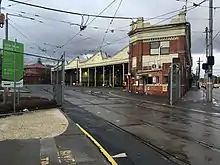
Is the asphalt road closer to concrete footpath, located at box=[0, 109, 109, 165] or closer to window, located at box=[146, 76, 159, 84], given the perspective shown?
concrete footpath, located at box=[0, 109, 109, 165]

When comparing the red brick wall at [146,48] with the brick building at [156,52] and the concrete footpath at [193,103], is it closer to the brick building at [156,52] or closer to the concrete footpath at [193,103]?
the brick building at [156,52]

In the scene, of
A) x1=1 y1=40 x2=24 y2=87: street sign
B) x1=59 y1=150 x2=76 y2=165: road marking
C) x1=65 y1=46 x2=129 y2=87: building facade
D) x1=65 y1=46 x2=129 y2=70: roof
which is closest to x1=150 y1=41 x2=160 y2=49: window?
x1=65 y1=46 x2=129 y2=70: roof

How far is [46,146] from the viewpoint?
394 inches

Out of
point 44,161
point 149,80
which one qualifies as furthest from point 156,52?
point 44,161

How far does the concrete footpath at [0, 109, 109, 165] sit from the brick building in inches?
1251

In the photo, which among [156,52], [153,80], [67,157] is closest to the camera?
[67,157]

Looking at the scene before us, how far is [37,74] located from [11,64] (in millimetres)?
85438

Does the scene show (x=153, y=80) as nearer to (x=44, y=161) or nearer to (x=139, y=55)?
(x=139, y=55)

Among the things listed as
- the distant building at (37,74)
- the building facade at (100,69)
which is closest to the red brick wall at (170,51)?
the building facade at (100,69)

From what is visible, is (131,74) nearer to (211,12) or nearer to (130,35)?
(130,35)

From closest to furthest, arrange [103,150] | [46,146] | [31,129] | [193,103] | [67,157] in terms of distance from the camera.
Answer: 1. [67,157]
2. [103,150]
3. [46,146]
4. [31,129]
5. [193,103]

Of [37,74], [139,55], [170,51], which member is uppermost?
[170,51]

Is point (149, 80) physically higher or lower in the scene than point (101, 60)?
lower

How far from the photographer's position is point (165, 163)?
26.2 ft
